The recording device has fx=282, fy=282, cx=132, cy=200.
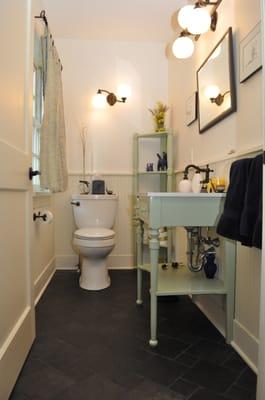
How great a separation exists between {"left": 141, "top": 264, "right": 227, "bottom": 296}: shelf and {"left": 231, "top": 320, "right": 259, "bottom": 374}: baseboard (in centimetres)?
20

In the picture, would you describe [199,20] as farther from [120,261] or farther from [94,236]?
[120,261]

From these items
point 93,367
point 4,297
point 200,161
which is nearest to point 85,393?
point 93,367

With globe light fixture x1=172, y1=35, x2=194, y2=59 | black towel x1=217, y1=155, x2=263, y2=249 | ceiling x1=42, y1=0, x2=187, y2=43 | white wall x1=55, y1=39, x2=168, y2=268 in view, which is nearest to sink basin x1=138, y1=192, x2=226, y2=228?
black towel x1=217, y1=155, x2=263, y2=249

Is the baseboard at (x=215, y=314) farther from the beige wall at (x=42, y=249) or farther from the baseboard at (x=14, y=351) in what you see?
the beige wall at (x=42, y=249)

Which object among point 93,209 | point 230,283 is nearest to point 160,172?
point 93,209

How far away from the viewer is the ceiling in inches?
93.4

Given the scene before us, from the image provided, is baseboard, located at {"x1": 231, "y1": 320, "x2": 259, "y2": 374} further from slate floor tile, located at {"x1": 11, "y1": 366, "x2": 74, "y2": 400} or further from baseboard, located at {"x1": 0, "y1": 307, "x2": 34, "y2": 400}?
baseboard, located at {"x1": 0, "y1": 307, "x2": 34, "y2": 400}

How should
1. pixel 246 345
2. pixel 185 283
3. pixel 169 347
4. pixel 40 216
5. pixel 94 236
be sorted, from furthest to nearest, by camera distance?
pixel 94 236, pixel 40 216, pixel 185 283, pixel 169 347, pixel 246 345

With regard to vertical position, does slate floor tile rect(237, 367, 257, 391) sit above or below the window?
below

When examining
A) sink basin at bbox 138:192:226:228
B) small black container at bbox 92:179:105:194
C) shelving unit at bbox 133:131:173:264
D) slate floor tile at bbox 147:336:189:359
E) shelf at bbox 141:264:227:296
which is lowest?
slate floor tile at bbox 147:336:189:359

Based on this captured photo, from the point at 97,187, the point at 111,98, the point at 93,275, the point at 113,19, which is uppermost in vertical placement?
the point at 113,19

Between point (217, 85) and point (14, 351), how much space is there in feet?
5.77

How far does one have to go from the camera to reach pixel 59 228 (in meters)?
2.97

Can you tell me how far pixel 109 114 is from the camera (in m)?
3.01
